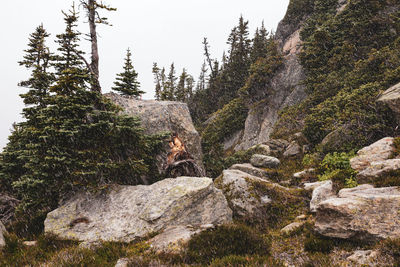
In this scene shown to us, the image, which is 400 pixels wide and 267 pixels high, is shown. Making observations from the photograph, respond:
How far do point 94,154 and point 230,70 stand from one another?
44.3m

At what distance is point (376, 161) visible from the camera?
8.29 m

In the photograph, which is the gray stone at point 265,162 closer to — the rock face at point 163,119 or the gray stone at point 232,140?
the rock face at point 163,119

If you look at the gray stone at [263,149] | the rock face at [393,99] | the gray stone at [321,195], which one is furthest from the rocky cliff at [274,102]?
the gray stone at [321,195]

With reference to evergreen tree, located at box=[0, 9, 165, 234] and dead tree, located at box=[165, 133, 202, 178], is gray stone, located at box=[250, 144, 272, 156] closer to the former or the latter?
dead tree, located at box=[165, 133, 202, 178]

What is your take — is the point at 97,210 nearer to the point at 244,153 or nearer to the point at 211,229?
the point at 211,229

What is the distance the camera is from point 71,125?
7938 millimetres

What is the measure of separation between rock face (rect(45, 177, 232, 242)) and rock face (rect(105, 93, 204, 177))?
8.97 feet

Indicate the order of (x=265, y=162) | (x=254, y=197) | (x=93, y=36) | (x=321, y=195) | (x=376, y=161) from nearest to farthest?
(x=321, y=195) → (x=376, y=161) → (x=254, y=197) → (x=93, y=36) → (x=265, y=162)

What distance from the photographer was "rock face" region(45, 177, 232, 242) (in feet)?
23.0

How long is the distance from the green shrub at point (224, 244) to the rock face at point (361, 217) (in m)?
1.78

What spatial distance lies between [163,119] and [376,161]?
35.5 ft

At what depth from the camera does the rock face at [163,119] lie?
37.9 ft

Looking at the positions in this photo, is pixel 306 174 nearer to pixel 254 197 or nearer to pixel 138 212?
pixel 254 197

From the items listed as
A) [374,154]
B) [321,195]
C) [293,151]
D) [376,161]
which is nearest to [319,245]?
[321,195]
